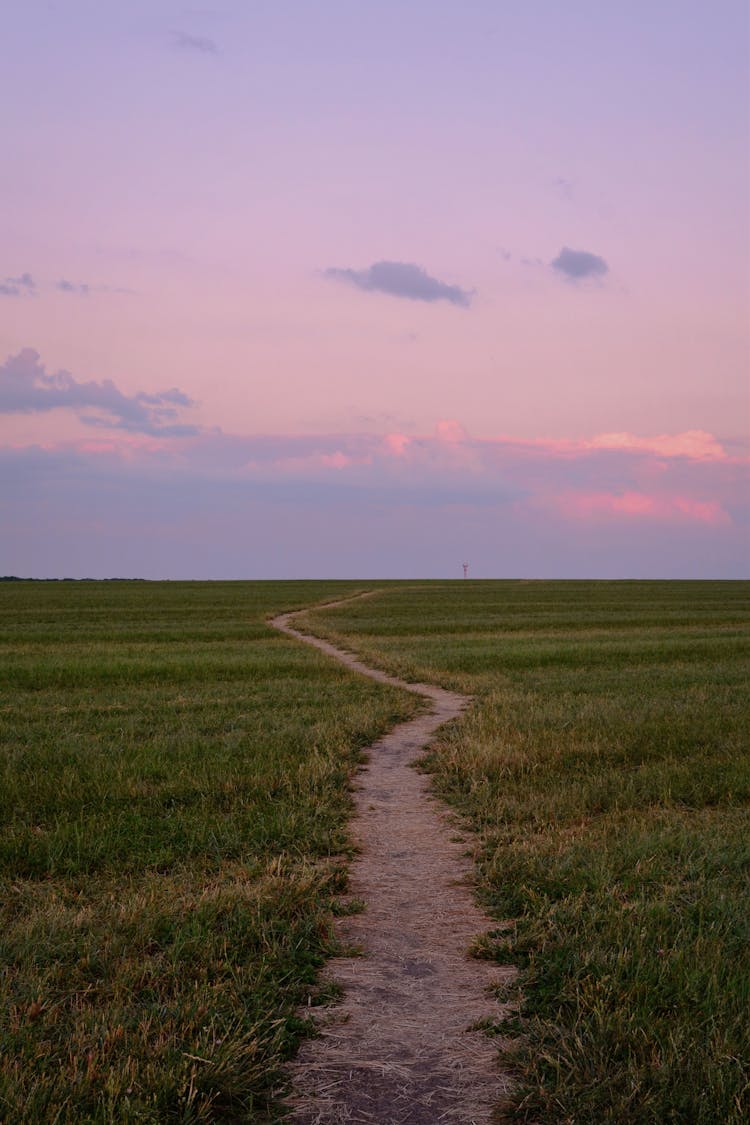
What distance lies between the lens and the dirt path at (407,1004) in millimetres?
4359

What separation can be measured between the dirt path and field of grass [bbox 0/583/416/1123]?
0.81 ft

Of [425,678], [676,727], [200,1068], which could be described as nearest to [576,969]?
[200,1068]

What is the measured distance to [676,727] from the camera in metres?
14.2

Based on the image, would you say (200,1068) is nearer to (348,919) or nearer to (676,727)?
(348,919)

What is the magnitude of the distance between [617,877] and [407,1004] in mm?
2796

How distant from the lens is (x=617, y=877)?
7.42 metres

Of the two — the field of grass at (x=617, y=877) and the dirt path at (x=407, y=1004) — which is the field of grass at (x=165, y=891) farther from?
the field of grass at (x=617, y=877)

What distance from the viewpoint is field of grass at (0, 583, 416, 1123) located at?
4.46 metres

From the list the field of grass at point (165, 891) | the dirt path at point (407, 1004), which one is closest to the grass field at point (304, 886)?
the field of grass at point (165, 891)

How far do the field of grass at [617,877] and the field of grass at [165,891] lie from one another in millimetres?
1479

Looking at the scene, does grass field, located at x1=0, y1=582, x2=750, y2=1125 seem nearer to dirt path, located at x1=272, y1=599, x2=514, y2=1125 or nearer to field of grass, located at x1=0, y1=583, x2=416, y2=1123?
field of grass, located at x1=0, y1=583, x2=416, y2=1123

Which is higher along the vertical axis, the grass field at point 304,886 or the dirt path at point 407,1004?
the grass field at point 304,886

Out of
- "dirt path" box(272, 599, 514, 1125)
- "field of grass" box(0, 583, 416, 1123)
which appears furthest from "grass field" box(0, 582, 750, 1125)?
"dirt path" box(272, 599, 514, 1125)

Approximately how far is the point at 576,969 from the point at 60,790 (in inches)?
277
